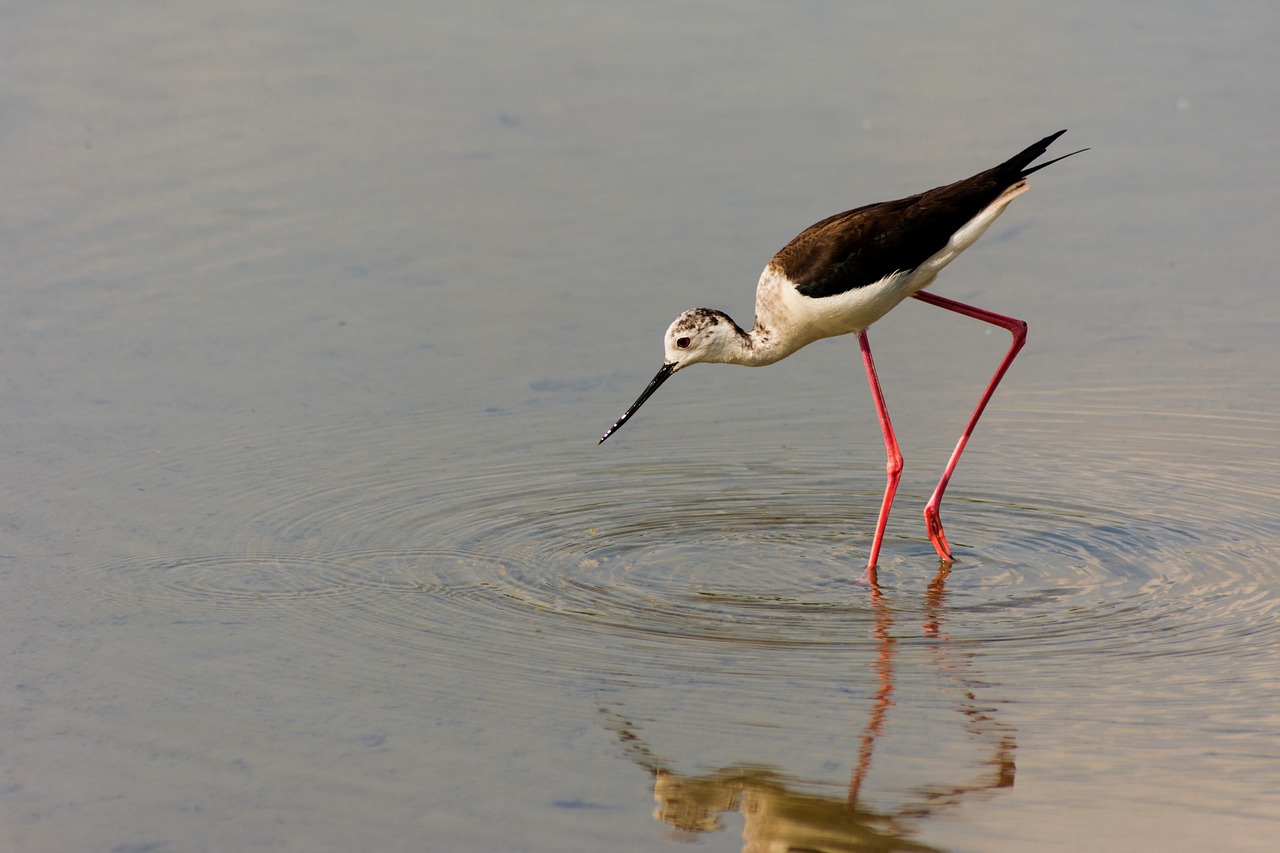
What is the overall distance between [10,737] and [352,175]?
19.2 ft

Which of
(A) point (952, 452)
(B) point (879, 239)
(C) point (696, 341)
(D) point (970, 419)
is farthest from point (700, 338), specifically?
(A) point (952, 452)

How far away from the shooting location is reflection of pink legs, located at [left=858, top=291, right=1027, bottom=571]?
6785mm

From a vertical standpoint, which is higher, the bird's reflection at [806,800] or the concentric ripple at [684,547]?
the concentric ripple at [684,547]

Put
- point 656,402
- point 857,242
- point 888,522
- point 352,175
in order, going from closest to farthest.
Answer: point 857,242
point 888,522
point 656,402
point 352,175

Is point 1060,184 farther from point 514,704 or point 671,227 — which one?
point 514,704

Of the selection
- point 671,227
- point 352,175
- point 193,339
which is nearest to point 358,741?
point 193,339

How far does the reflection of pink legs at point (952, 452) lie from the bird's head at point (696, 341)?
0.59 m

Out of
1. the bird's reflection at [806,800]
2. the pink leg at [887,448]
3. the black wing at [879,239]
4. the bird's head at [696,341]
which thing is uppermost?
the black wing at [879,239]

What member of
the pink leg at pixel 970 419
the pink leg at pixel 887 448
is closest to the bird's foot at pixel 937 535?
the pink leg at pixel 970 419

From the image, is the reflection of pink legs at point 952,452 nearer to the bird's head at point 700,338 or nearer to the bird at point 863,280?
the bird at point 863,280

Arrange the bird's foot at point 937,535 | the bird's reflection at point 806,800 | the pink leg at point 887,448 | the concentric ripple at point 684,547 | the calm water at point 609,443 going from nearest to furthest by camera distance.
Result: the bird's reflection at point 806,800 < the calm water at point 609,443 < the concentric ripple at point 684,547 < the bird's foot at point 937,535 < the pink leg at point 887,448

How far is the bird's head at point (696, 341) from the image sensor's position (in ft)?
22.9

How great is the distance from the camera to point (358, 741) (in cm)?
505

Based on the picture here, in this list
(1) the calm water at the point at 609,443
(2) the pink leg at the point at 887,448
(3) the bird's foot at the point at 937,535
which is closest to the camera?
(1) the calm water at the point at 609,443
